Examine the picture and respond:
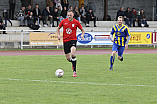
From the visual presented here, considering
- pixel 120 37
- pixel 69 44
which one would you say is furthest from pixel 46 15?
pixel 69 44

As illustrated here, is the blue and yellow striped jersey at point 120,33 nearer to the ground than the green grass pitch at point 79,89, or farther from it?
farther from it

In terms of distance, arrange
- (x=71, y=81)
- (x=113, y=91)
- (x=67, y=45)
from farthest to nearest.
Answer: (x=67, y=45)
(x=71, y=81)
(x=113, y=91)

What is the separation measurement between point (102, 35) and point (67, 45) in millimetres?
17443

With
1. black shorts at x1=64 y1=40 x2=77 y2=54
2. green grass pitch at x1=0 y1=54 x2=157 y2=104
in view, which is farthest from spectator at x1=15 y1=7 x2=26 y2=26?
green grass pitch at x1=0 y1=54 x2=157 y2=104

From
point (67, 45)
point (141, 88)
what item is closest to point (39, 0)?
point (67, 45)

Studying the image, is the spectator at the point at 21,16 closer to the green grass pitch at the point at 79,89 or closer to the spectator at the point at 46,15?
the spectator at the point at 46,15

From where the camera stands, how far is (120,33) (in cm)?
1420

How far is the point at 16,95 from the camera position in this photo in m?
8.23

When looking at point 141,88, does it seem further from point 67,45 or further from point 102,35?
point 102,35

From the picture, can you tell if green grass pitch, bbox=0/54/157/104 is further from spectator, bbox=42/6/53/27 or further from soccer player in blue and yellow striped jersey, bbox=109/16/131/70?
spectator, bbox=42/6/53/27

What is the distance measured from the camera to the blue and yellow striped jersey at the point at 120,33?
1412 centimetres

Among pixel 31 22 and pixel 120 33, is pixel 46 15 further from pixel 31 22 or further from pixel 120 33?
pixel 120 33

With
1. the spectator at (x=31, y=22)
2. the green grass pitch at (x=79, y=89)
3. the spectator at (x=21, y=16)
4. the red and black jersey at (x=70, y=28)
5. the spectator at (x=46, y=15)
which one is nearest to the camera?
the green grass pitch at (x=79, y=89)

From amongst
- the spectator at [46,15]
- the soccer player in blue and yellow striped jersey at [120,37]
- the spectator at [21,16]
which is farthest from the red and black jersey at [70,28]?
the spectator at [46,15]
